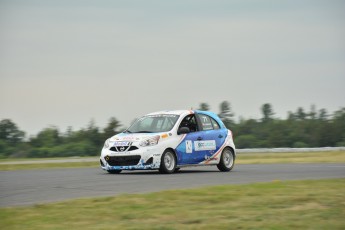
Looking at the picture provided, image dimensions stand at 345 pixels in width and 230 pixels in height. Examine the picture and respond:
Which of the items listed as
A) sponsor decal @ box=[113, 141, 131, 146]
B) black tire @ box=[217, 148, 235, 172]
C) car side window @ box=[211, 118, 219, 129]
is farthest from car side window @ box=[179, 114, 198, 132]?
sponsor decal @ box=[113, 141, 131, 146]

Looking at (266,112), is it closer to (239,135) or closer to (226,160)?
(239,135)

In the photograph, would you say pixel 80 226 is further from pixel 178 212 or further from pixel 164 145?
pixel 164 145

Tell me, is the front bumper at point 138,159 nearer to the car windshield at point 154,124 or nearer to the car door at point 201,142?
the car door at point 201,142

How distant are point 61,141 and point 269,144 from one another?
60.1 ft

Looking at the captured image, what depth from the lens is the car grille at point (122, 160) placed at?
60.8ft

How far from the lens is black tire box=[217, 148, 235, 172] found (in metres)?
20.7

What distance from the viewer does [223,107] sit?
75.2 m

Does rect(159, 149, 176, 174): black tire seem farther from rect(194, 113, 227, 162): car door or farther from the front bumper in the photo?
rect(194, 113, 227, 162): car door

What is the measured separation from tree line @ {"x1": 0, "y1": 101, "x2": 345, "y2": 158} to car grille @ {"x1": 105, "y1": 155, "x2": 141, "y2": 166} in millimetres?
33097

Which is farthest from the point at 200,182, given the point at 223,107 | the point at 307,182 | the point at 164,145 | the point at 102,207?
the point at 223,107

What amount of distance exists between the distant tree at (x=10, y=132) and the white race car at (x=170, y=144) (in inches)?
1638

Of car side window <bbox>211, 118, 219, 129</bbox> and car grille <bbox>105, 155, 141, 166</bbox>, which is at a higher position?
car side window <bbox>211, 118, 219, 129</bbox>

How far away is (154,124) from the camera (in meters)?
19.8

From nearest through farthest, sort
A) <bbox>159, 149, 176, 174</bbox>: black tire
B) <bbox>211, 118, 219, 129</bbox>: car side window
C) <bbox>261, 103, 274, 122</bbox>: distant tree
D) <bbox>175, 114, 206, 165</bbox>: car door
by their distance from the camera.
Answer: <bbox>159, 149, 176, 174</bbox>: black tire < <bbox>175, 114, 206, 165</bbox>: car door < <bbox>211, 118, 219, 129</bbox>: car side window < <bbox>261, 103, 274, 122</bbox>: distant tree
